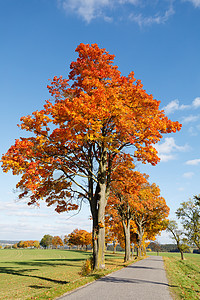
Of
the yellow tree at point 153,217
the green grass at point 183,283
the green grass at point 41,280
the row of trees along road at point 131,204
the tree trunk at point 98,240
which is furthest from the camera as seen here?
the yellow tree at point 153,217

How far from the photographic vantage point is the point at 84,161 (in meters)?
15.6

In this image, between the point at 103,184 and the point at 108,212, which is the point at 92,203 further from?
the point at 108,212

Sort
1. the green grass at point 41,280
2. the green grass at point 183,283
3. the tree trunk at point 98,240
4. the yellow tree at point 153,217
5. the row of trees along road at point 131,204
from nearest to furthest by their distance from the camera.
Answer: the green grass at point 41,280, the green grass at point 183,283, the tree trunk at point 98,240, the row of trees along road at point 131,204, the yellow tree at point 153,217

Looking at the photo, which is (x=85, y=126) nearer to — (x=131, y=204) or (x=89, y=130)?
(x=89, y=130)

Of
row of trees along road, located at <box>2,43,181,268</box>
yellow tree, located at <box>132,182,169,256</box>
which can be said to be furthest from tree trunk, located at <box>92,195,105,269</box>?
yellow tree, located at <box>132,182,169,256</box>

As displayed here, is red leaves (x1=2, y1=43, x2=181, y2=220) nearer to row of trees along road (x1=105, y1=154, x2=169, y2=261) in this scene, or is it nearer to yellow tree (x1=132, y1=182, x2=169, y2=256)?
row of trees along road (x1=105, y1=154, x2=169, y2=261)

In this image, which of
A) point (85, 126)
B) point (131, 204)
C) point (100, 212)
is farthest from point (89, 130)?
point (131, 204)

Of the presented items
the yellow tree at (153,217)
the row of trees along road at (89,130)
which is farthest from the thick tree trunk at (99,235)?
the yellow tree at (153,217)

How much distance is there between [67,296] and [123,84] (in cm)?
1105

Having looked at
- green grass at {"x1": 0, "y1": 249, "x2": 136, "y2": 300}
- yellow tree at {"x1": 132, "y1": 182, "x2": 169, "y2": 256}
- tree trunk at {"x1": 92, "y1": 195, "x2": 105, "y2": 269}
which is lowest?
green grass at {"x1": 0, "y1": 249, "x2": 136, "y2": 300}

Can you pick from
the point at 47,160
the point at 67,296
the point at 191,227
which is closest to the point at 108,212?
the point at 191,227

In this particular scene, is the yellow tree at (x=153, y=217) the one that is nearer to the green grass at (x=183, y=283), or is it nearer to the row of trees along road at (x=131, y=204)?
the row of trees along road at (x=131, y=204)

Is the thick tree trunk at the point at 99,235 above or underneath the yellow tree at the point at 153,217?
underneath

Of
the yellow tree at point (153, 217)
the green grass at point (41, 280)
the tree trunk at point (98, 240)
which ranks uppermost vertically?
the yellow tree at point (153, 217)
